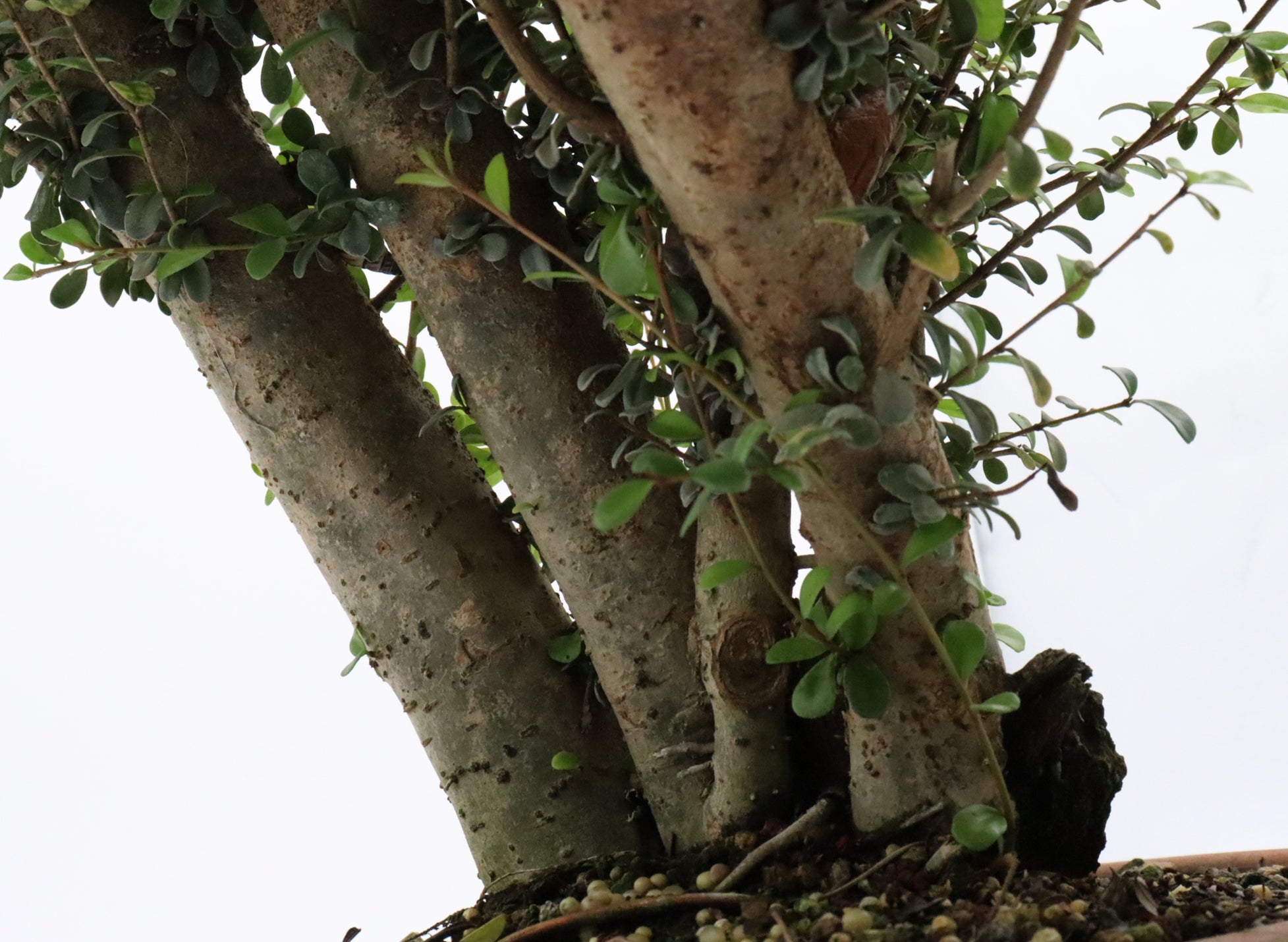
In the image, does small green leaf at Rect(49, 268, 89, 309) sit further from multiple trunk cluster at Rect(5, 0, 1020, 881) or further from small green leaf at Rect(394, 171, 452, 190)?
small green leaf at Rect(394, 171, 452, 190)

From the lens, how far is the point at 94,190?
2.91 feet

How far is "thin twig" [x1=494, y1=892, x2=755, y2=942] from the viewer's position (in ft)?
2.58

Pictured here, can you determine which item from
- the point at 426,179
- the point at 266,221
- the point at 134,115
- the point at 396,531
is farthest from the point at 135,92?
the point at 396,531

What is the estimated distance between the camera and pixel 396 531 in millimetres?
952

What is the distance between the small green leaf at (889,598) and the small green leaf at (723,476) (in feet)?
0.57

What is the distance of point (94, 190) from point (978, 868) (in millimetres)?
832

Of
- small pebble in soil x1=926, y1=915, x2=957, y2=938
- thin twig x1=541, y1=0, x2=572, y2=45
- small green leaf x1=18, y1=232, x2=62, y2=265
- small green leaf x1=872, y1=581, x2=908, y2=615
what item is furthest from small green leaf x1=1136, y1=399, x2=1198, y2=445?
small green leaf x1=18, y1=232, x2=62, y2=265

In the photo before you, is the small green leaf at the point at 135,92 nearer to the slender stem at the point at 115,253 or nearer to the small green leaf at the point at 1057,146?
the slender stem at the point at 115,253

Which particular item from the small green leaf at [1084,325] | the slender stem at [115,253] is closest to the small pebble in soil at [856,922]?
the small green leaf at [1084,325]

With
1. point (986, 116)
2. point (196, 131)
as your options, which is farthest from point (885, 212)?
point (196, 131)

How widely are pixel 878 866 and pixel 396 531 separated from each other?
1.52 feet

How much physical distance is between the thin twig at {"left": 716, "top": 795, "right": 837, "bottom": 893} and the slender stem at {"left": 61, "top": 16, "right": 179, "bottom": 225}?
0.64m

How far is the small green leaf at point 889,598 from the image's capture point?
71cm

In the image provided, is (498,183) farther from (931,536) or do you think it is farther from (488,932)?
(488,932)
